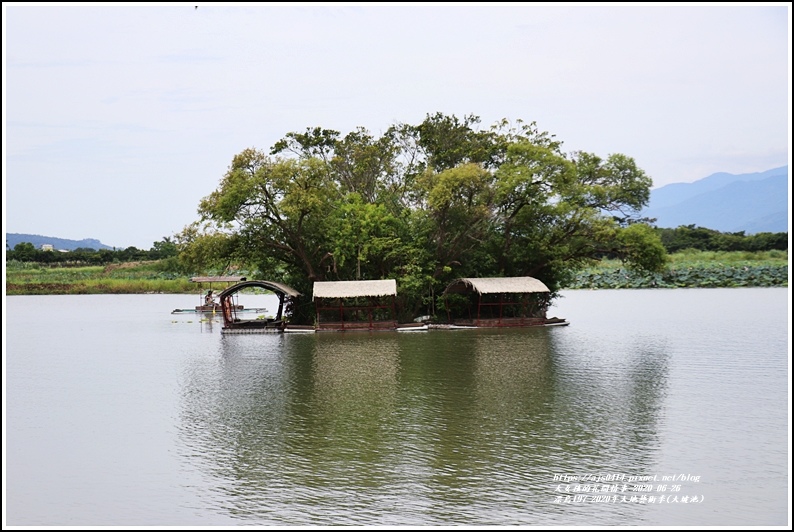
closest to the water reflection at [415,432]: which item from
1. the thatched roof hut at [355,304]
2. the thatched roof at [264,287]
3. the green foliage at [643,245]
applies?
the thatched roof hut at [355,304]

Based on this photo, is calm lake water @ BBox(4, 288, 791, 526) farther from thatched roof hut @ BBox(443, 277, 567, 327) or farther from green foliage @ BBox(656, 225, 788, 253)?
green foliage @ BBox(656, 225, 788, 253)

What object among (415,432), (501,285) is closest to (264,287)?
(501,285)

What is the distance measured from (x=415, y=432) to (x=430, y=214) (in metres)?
21.1

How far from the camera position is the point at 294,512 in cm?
1095

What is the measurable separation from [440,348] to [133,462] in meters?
14.4

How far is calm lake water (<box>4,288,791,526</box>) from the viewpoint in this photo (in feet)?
37.1

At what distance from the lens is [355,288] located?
103 feet

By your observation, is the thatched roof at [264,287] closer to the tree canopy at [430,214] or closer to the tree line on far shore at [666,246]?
the tree canopy at [430,214]

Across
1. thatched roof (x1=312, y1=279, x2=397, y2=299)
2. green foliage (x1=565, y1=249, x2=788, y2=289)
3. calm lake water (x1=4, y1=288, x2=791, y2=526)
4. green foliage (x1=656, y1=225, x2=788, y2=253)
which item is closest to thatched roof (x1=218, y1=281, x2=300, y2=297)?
thatched roof (x1=312, y1=279, x2=397, y2=299)

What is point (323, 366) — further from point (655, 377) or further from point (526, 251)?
point (526, 251)

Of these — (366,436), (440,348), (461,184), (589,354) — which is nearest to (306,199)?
(461,184)

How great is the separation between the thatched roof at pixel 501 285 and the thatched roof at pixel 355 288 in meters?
3.32

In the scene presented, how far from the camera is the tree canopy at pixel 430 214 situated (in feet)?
110

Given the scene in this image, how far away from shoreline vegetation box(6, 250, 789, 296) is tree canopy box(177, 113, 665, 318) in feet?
81.8
